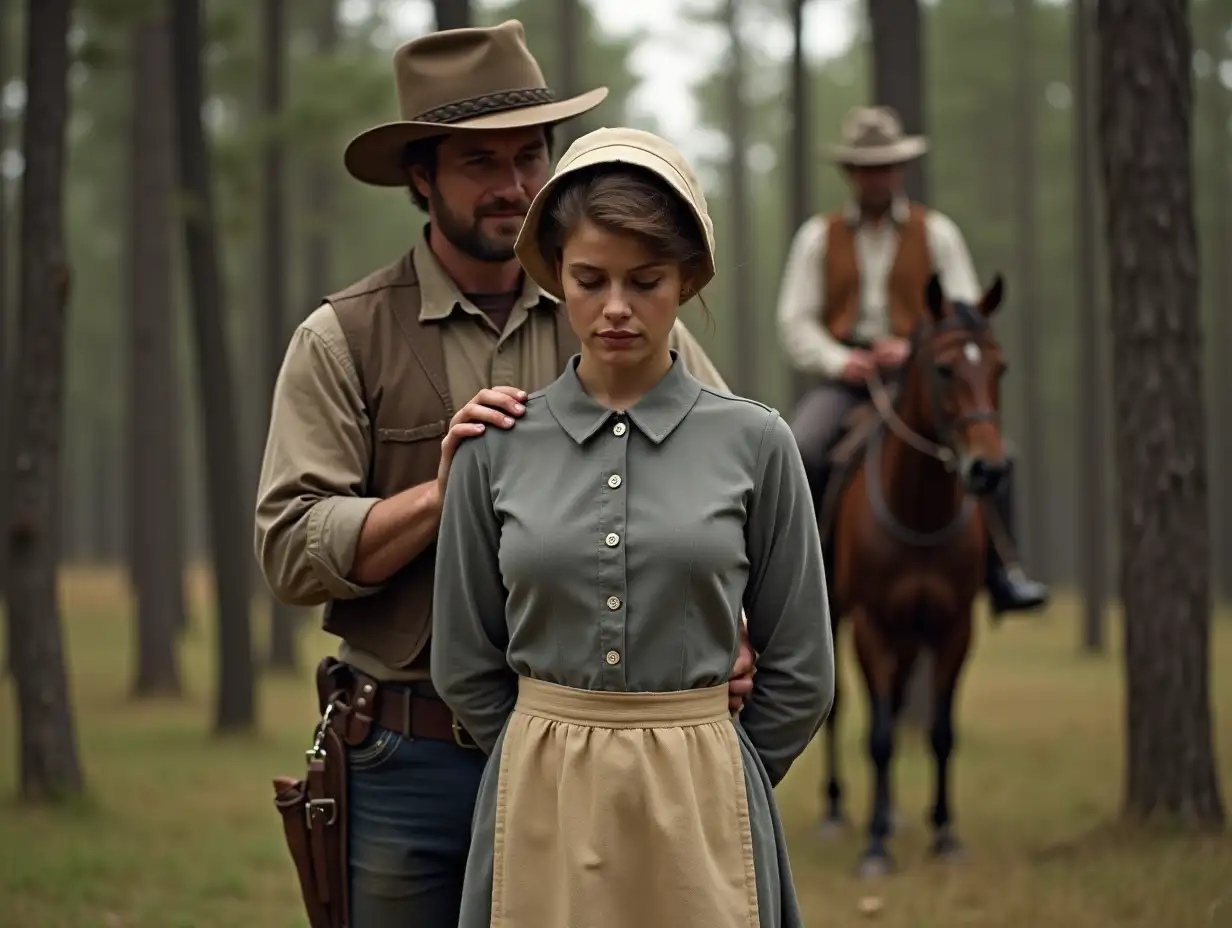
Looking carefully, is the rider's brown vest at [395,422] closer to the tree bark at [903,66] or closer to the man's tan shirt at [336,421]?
the man's tan shirt at [336,421]

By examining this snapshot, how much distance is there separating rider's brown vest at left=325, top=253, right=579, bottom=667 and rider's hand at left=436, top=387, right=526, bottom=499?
426 mm


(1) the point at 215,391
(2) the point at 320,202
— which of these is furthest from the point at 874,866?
(2) the point at 320,202

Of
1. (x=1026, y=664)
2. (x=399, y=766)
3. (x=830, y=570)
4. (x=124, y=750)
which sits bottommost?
(x=1026, y=664)

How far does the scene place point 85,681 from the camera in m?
18.2

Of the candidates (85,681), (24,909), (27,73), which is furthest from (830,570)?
(85,681)

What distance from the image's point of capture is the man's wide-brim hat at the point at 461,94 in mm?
3471

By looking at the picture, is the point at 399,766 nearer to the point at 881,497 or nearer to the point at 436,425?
the point at 436,425

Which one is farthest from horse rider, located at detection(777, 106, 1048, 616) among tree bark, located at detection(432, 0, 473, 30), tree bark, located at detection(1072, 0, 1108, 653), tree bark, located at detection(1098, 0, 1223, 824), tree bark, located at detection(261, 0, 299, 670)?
tree bark, located at detection(1072, 0, 1108, 653)

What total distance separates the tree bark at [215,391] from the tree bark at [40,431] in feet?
10.1

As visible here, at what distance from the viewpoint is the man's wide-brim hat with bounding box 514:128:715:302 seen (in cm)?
278

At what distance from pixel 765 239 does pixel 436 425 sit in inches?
1622

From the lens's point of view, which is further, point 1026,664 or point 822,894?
point 1026,664

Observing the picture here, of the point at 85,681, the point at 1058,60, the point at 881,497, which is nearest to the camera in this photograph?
the point at 881,497

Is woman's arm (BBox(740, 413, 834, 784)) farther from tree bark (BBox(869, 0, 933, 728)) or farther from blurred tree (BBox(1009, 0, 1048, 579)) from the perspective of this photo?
blurred tree (BBox(1009, 0, 1048, 579))
